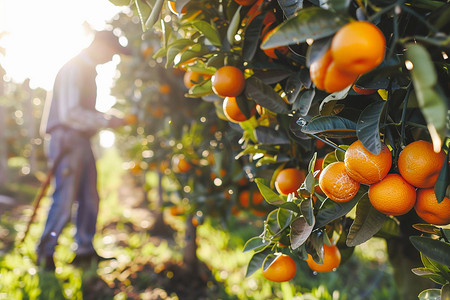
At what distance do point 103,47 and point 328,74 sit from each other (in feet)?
8.13

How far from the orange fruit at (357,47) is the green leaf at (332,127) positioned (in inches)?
7.0

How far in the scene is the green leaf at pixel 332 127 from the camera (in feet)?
1.96

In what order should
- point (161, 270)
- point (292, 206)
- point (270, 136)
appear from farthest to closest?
1. point (161, 270)
2. point (270, 136)
3. point (292, 206)

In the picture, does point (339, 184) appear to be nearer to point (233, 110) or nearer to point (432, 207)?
point (432, 207)

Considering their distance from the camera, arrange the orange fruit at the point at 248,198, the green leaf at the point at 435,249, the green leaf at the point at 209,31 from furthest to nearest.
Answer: the orange fruit at the point at 248,198, the green leaf at the point at 209,31, the green leaf at the point at 435,249

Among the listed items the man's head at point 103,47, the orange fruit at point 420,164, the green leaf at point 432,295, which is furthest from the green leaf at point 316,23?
the man's head at point 103,47

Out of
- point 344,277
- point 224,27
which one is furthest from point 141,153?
point 344,277

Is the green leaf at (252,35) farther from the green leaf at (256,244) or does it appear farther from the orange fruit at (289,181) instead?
the green leaf at (256,244)

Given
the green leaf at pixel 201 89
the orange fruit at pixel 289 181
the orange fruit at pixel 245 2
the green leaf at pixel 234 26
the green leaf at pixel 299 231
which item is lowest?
the orange fruit at pixel 289 181

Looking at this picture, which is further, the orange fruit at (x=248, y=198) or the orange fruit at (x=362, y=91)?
the orange fruit at (x=248, y=198)

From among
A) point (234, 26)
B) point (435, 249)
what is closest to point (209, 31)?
point (234, 26)

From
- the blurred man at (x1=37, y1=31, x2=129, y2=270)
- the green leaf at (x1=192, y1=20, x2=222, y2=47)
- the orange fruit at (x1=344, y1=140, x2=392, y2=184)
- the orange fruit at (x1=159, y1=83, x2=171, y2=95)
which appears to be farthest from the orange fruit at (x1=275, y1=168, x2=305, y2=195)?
the blurred man at (x1=37, y1=31, x2=129, y2=270)

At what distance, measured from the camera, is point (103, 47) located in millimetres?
2551

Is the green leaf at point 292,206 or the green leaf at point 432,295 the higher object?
the green leaf at point 292,206
